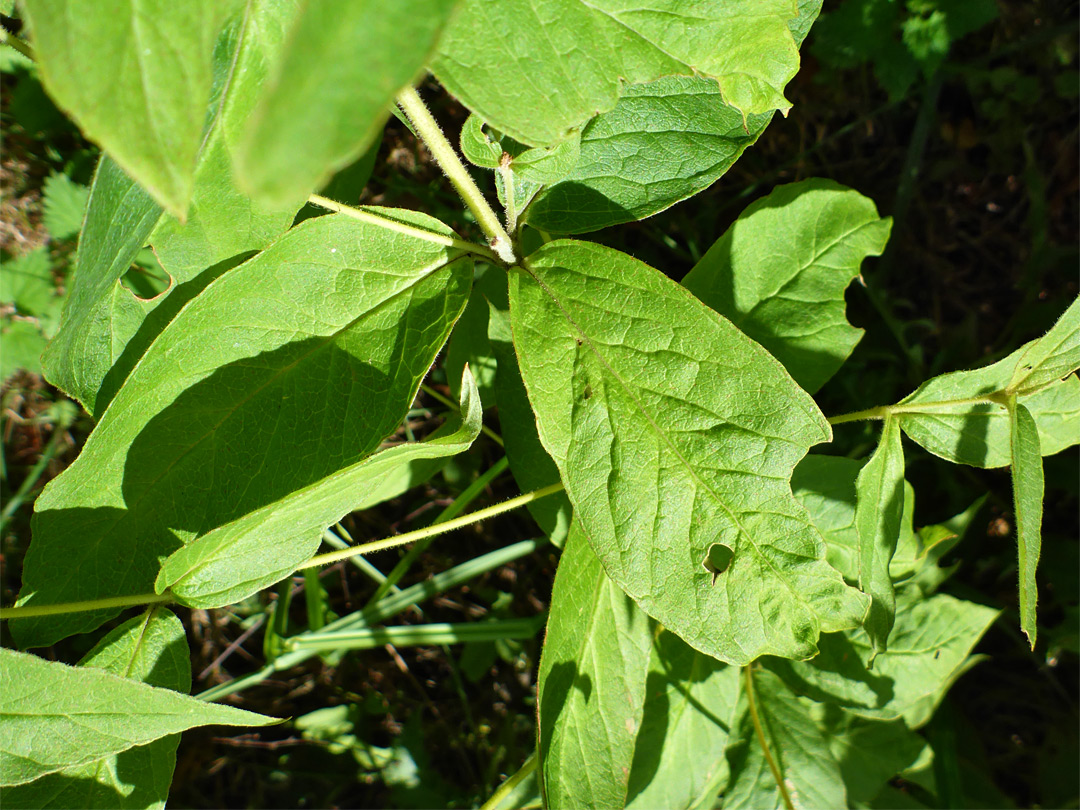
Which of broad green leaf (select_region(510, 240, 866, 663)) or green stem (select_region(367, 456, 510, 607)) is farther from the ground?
broad green leaf (select_region(510, 240, 866, 663))

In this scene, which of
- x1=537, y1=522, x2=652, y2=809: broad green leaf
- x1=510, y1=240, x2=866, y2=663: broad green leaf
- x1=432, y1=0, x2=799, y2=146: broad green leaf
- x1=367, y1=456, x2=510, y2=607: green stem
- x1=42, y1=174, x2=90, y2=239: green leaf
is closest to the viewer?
x1=432, y1=0, x2=799, y2=146: broad green leaf

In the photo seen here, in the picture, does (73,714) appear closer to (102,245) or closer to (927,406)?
(102,245)

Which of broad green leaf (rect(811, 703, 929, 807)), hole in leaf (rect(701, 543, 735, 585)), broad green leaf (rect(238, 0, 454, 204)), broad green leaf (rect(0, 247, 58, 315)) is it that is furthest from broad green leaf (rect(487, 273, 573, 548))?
broad green leaf (rect(0, 247, 58, 315))

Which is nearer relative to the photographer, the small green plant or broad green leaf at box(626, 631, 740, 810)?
the small green plant

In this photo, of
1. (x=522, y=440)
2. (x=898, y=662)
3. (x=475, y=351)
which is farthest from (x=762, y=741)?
(x=475, y=351)

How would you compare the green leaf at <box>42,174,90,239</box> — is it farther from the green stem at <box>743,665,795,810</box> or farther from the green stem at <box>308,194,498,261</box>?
the green stem at <box>743,665,795,810</box>

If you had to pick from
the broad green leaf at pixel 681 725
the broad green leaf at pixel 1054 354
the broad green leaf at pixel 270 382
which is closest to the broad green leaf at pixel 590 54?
the broad green leaf at pixel 270 382
